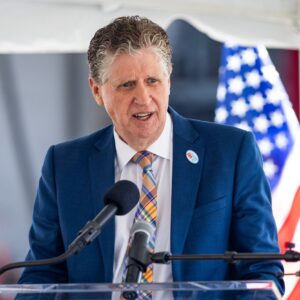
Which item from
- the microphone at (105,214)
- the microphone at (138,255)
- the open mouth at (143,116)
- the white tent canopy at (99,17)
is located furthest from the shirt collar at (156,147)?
the white tent canopy at (99,17)

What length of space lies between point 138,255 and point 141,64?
3.12ft

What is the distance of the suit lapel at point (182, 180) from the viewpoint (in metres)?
2.78

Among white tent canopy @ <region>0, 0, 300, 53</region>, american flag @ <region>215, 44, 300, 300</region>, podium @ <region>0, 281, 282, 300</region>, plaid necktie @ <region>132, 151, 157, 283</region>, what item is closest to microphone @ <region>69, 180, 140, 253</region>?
podium @ <region>0, 281, 282, 300</region>

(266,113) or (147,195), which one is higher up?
(266,113)

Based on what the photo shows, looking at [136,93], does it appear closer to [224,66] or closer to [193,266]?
[193,266]

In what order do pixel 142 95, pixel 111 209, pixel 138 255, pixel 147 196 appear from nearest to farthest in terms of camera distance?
pixel 138 255
pixel 111 209
pixel 142 95
pixel 147 196

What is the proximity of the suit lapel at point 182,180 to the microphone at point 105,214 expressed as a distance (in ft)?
2.12

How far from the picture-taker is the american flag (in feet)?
17.5

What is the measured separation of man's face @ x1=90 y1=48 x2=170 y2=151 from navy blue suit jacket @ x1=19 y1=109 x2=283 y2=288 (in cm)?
18

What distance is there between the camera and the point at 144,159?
296cm

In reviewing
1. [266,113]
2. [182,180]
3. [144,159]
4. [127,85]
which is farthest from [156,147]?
[266,113]

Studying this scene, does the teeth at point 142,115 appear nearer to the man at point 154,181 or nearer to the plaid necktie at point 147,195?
the man at point 154,181

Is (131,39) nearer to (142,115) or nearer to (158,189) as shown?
(142,115)

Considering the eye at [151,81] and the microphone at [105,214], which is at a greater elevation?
the eye at [151,81]
